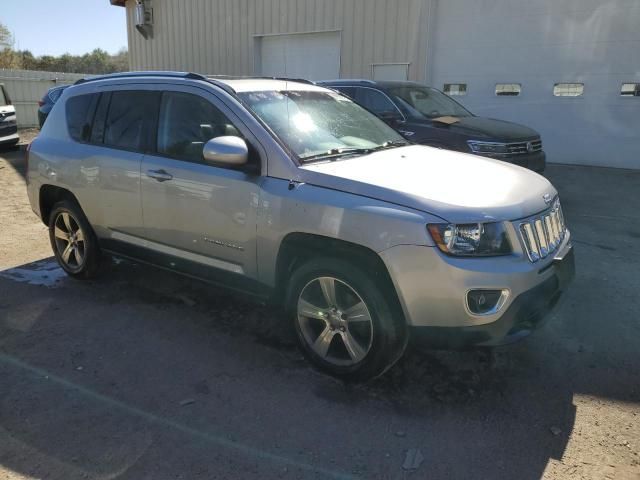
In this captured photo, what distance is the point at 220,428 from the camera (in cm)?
279

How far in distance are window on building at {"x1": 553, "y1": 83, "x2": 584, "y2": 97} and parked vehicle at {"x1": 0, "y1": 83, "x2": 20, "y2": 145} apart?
13.2 metres

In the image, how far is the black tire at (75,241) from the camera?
4680 millimetres

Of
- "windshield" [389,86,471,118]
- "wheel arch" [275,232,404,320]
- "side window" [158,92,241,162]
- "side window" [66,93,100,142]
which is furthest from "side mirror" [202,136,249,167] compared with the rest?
"windshield" [389,86,471,118]

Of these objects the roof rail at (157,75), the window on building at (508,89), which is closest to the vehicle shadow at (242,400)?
the roof rail at (157,75)

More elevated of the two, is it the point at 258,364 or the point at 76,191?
the point at 76,191

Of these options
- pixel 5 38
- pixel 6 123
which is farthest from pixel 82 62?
pixel 6 123

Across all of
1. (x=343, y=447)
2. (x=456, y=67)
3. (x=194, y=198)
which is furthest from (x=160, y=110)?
(x=456, y=67)

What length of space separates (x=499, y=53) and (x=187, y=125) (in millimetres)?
9849

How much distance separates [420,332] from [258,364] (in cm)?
118

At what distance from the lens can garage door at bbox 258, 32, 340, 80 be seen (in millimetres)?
13961

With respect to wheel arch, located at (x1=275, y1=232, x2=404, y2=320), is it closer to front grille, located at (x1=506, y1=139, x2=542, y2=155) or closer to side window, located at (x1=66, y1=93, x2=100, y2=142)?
side window, located at (x1=66, y1=93, x2=100, y2=142)

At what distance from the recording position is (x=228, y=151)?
325 centimetres

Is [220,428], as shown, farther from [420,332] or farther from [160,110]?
[160,110]

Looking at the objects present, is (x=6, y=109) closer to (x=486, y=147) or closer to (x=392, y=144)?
(x=486, y=147)
